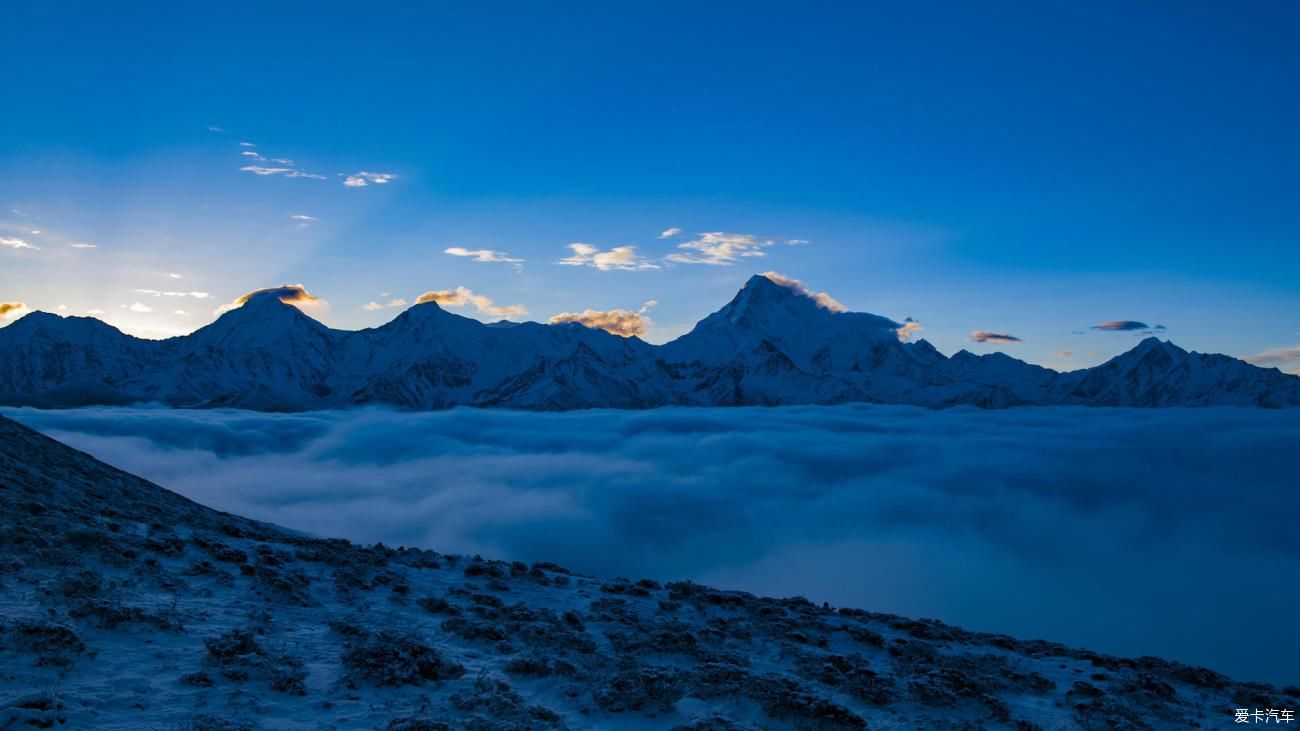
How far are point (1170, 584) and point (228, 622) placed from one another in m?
238

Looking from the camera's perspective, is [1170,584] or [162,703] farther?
[1170,584]

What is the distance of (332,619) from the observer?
67.5ft

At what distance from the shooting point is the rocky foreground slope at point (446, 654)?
567 inches

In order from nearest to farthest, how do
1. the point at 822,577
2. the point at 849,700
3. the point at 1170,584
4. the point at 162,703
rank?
the point at 162,703, the point at 849,700, the point at 822,577, the point at 1170,584

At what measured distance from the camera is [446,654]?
62.0ft

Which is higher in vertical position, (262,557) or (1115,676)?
(262,557)

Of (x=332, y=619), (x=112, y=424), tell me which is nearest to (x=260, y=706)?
(x=332, y=619)

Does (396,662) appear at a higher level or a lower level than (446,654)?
higher

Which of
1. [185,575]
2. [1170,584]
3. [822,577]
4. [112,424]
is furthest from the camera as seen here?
[1170,584]

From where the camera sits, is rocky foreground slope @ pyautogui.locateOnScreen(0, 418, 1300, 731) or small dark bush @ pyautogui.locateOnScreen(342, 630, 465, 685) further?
small dark bush @ pyautogui.locateOnScreen(342, 630, 465, 685)

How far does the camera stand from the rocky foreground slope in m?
14.4

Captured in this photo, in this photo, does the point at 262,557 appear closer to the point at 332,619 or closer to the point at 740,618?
the point at 332,619

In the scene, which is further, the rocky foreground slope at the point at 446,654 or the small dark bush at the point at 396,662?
the small dark bush at the point at 396,662

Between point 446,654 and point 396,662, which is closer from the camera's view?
point 396,662
